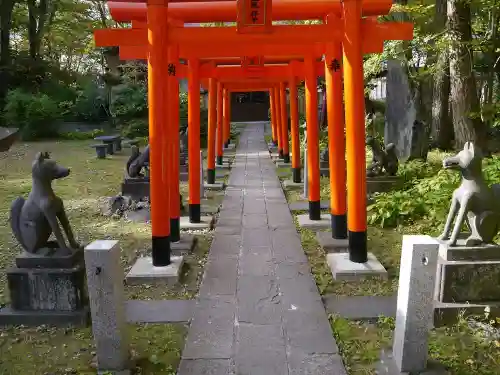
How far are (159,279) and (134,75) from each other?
21.7 metres

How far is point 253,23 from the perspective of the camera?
5.25 metres

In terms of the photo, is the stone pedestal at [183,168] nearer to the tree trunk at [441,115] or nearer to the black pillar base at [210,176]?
the black pillar base at [210,176]

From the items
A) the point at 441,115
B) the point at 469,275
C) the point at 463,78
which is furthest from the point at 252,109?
the point at 469,275

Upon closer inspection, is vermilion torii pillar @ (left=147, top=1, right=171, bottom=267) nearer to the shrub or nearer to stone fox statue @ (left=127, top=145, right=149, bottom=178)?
stone fox statue @ (left=127, top=145, right=149, bottom=178)

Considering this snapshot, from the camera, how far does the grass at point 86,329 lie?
12.1ft

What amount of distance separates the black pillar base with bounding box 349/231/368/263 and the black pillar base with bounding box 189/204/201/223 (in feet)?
9.76

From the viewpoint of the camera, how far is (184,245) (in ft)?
21.2

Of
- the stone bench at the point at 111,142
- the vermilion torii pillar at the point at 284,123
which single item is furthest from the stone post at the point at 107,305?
the stone bench at the point at 111,142

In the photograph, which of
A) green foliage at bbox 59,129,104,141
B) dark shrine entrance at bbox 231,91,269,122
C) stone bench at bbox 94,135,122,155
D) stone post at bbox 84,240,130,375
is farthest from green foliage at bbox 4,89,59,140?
stone post at bbox 84,240,130,375

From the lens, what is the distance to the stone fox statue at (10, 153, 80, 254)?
432 centimetres

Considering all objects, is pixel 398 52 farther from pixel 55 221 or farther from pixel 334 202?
pixel 55 221

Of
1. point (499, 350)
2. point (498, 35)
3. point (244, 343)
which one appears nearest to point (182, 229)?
point (244, 343)

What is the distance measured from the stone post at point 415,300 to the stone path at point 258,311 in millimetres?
490

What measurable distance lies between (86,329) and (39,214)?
1.13 meters
